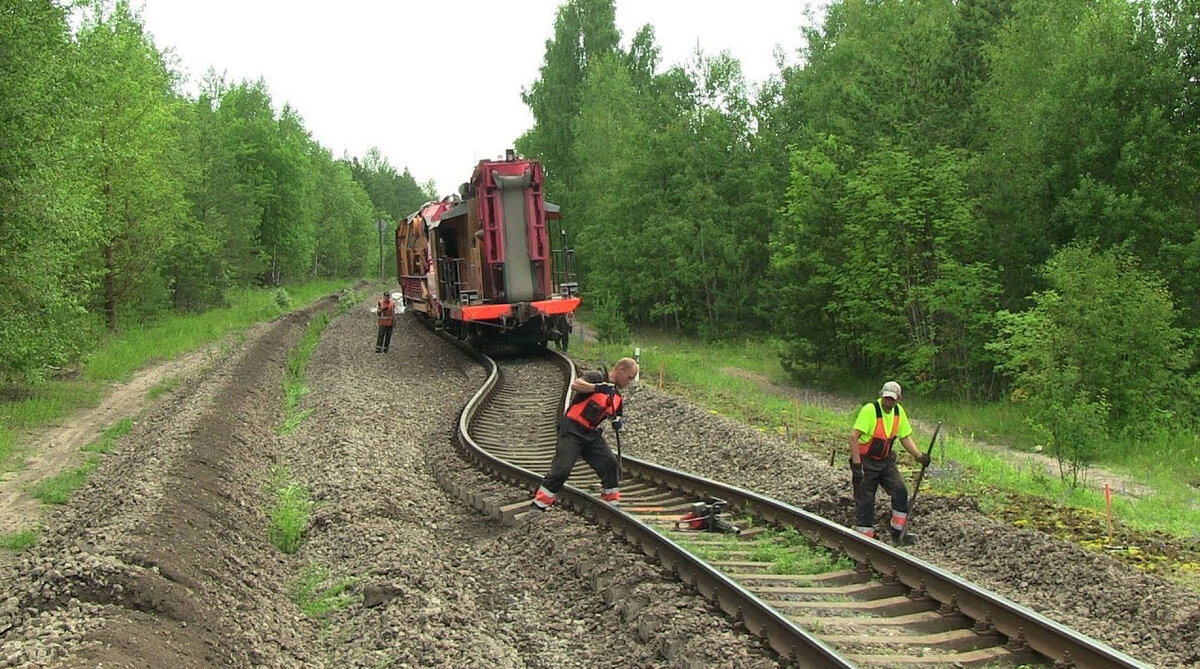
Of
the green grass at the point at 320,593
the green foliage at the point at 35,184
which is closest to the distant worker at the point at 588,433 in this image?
the green grass at the point at 320,593

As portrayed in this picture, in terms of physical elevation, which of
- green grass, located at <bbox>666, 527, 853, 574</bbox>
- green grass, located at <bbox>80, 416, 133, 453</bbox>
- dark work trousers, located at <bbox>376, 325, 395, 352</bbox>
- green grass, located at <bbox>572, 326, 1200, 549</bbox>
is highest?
dark work trousers, located at <bbox>376, 325, 395, 352</bbox>

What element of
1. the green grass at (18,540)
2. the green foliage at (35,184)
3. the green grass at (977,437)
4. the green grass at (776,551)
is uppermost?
the green foliage at (35,184)

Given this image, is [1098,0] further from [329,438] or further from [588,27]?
[588,27]

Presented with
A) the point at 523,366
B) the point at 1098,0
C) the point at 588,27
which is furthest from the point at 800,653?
the point at 588,27

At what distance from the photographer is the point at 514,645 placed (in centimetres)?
638

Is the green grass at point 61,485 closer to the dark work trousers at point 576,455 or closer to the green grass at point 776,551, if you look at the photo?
the dark work trousers at point 576,455

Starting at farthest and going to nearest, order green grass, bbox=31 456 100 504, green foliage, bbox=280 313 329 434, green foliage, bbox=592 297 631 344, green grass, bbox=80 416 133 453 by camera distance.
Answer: green foliage, bbox=592 297 631 344 < green foliage, bbox=280 313 329 434 < green grass, bbox=80 416 133 453 < green grass, bbox=31 456 100 504

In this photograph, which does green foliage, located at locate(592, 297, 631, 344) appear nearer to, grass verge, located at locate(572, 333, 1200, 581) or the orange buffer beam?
grass verge, located at locate(572, 333, 1200, 581)

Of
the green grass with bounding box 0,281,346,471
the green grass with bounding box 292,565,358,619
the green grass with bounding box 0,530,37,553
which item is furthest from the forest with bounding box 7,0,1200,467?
the green grass with bounding box 292,565,358,619

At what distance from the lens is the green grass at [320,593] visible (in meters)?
7.27

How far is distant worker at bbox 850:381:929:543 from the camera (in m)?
8.18

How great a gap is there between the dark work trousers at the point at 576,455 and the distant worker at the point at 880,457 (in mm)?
2341

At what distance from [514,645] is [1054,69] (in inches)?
771

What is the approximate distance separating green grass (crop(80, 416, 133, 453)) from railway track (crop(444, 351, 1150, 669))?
5.90 metres
